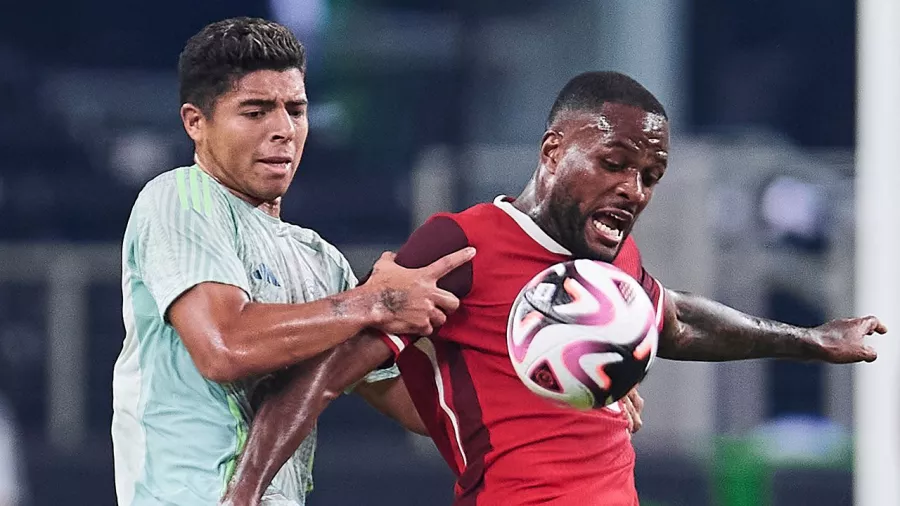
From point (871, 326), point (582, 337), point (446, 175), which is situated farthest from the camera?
point (446, 175)

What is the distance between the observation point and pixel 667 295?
367 centimetres

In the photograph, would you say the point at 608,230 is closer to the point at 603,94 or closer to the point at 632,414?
the point at 603,94

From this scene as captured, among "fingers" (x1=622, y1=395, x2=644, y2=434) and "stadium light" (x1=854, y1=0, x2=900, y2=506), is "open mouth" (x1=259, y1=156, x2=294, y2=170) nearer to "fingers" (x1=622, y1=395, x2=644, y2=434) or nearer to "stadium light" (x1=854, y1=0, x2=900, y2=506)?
"fingers" (x1=622, y1=395, x2=644, y2=434)

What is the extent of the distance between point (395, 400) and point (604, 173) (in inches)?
34.9

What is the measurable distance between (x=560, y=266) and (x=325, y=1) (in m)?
8.66

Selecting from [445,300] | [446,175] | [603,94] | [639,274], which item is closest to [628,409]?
[639,274]

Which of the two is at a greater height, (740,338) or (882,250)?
(740,338)

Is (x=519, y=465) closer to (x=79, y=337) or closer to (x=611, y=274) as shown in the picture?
(x=611, y=274)

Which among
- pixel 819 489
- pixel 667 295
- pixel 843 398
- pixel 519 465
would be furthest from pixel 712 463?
pixel 519 465

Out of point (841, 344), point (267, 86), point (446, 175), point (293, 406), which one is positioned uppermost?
point (267, 86)

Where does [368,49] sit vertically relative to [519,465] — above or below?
above

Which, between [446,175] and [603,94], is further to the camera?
[446,175]

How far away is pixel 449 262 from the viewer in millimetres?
3109

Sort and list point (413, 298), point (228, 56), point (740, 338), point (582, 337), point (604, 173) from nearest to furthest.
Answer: point (582, 337) → point (413, 298) → point (604, 173) → point (228, 56) → point (740, 338)
